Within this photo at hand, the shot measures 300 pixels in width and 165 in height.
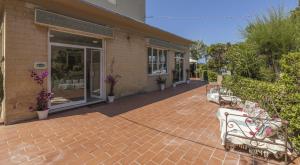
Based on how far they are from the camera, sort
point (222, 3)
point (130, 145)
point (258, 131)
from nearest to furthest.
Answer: point (258, 131) → point (130, 145) → point (222, 3)

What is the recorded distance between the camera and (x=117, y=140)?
3.70 metres

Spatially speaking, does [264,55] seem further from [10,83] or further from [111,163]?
[10,83]

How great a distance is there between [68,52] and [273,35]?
26.4 feet

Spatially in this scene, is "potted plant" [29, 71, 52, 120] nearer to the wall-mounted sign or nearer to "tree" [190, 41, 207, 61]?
the wall-mounted sign

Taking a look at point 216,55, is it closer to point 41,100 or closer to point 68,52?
point 68,52

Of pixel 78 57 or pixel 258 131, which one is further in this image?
pixel 78 57

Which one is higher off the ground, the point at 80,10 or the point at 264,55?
the point at 80,10

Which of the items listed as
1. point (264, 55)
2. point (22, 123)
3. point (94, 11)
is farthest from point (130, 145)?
point (264, 55)

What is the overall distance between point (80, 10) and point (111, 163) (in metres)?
5.48

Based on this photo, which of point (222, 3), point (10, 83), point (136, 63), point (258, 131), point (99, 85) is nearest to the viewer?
point (258, 131)

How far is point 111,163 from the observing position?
112 inches

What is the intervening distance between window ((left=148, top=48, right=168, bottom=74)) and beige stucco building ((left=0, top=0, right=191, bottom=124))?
0.32m

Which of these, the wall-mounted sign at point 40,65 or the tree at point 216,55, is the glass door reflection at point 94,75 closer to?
the wall-mounted sign at point 40,65

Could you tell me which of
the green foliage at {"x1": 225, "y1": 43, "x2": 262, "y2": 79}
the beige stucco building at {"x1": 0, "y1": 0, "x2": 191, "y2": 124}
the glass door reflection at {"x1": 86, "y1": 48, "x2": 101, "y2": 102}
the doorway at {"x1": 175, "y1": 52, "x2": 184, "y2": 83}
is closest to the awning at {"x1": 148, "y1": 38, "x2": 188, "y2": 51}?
the beige stucco building at {"x1": 0, "y1": 0, "x2": 191, "y2": 124}
